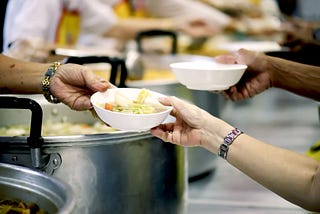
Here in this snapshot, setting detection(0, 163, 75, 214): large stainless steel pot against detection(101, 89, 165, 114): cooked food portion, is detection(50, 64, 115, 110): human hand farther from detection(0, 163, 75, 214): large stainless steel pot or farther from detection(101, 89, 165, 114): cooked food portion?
detection(0, 163, 75, 214): large stainless steel pot

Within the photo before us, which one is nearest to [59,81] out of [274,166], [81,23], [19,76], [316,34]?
[19,76]

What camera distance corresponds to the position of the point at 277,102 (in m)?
3.79

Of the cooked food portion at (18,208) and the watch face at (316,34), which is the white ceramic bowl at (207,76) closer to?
the cooked food portion at (18,208)

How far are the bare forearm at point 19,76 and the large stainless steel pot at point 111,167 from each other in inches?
10.5

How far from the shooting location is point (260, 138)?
286cm

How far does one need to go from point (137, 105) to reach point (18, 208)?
340 mm

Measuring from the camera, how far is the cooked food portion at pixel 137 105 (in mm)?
1198

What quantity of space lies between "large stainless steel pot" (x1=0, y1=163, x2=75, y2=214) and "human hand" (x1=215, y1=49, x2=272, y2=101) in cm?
86

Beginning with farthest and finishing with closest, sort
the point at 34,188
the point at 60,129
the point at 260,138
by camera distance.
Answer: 1. the point at 260,138
2. the point at 60,129
3. the point at 34,188

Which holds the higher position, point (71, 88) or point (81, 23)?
point (71, 88)

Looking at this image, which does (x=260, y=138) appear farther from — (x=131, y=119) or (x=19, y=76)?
(x=131, y=119)

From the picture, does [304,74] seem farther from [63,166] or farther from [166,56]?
[166,56]

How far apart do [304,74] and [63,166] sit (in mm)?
866

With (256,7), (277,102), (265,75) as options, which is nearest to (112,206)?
(265,75)
